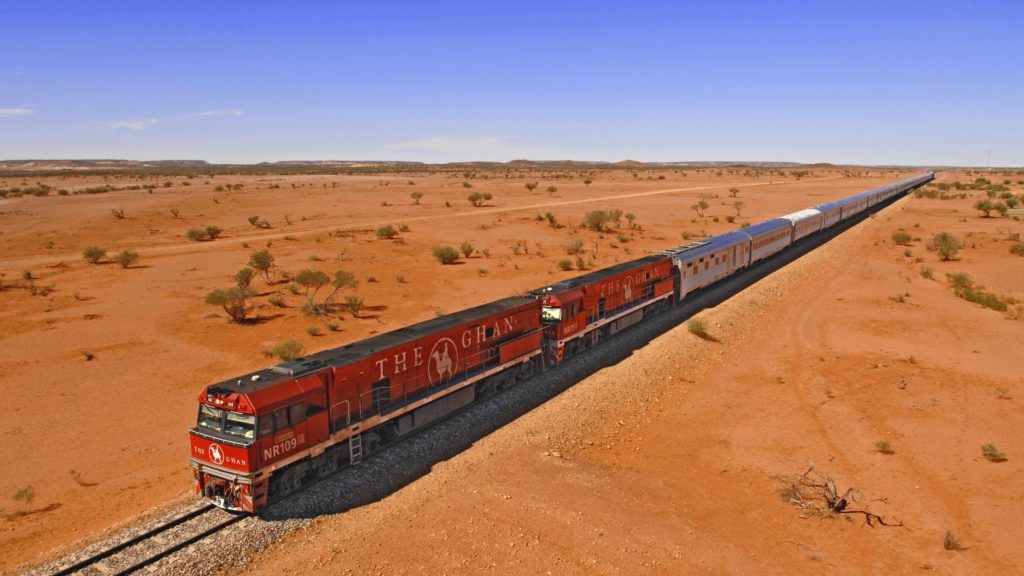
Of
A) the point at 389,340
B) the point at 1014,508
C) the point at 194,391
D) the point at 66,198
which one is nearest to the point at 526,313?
the point at 389,340

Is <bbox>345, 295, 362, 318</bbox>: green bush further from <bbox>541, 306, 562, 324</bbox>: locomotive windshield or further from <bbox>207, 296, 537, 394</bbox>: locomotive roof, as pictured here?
<bbox>541, 306, 562, 324</bbox>: locomotive windshield

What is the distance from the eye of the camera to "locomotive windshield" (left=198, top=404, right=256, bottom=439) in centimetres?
1308

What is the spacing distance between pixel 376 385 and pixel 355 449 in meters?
1.73

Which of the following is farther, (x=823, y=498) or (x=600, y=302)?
(x=600, y=302)

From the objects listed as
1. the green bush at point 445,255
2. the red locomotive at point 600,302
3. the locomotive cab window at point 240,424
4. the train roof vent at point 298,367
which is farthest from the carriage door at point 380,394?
the green bush at point 445,255

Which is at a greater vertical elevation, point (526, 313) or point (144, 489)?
point (526, 313)

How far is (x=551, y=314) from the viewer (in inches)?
881

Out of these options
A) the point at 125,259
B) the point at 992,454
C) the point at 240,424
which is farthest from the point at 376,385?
the point at 125,259

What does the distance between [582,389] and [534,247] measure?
32042 millimetres

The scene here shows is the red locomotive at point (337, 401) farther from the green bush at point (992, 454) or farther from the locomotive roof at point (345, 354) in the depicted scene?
the green bush at point (992, 454)

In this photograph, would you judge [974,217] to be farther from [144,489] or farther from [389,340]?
[144,489]

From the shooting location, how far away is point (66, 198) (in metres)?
93.6

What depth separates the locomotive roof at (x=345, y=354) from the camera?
549 inches

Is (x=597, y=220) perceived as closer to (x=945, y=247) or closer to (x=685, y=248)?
(x=685, y=248)
